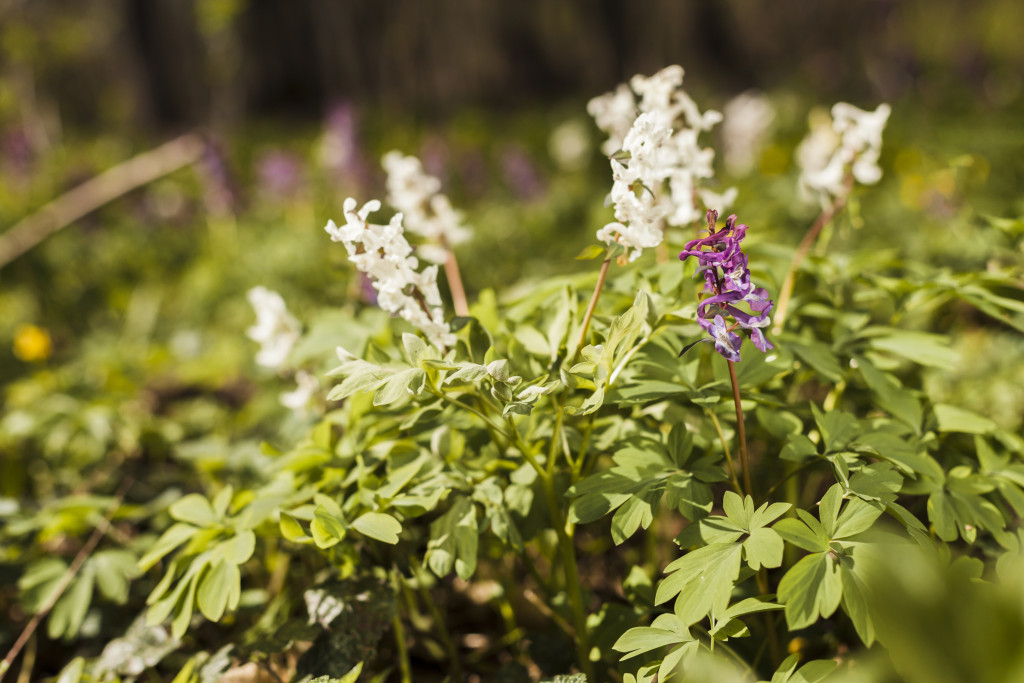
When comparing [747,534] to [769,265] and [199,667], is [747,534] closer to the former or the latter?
[769,265]

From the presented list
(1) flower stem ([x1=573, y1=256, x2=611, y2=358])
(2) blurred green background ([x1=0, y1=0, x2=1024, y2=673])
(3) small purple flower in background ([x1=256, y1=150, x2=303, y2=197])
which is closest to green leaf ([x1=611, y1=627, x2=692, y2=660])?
(1) flower stem ([x1=573, y1=256, x2=611, y2=358])

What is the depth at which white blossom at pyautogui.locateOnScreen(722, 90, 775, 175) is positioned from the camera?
4.28 m

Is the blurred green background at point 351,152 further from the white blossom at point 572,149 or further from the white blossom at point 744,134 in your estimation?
the white blossom at point 744,134

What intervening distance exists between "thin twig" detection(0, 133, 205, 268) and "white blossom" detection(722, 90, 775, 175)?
363 centimetres

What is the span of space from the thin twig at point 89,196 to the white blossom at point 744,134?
363 cm

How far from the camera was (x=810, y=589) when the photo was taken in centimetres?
91

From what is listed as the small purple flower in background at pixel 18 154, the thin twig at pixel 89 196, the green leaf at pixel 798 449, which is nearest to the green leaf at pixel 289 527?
the green leaf at pixel 798 449

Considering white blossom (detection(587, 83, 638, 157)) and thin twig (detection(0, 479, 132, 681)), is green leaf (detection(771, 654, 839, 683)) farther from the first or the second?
thin twig (detection(0, 479, 132, 681))

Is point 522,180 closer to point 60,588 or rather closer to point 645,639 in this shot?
point 60,588

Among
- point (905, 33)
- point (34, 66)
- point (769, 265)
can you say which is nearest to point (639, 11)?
point (905, 33)

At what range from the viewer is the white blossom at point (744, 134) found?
4.28m

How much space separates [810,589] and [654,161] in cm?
70

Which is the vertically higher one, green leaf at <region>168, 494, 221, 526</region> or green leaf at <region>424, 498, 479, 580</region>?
green leaf at <region>168, 494, 221, 526</region>

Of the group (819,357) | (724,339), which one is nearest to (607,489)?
(724,339)
